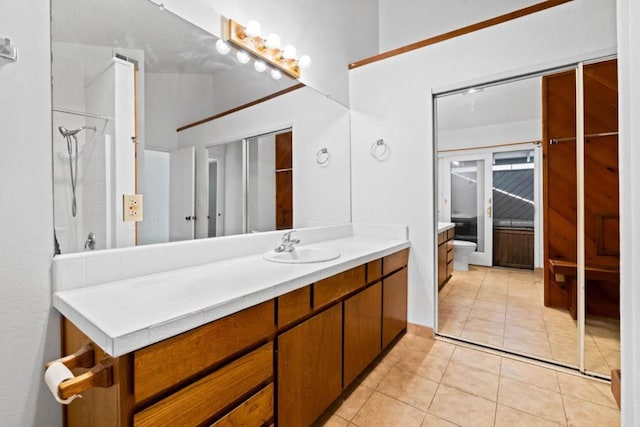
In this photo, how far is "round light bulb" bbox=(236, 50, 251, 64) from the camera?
1794 mm

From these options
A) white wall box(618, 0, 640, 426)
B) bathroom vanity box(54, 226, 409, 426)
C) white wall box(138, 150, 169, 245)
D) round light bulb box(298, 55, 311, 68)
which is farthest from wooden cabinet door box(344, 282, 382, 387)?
round light bulb box(298, 55, 311, 68)

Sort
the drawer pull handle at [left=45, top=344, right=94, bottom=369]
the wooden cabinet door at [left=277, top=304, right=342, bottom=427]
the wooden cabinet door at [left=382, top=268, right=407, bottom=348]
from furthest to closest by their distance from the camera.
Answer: the wooden cabinet door at [left=382, top=268, right=407, bottom=348], the wooden cabinet door at [left=277, top=304, right=342, bottom=427], the drawer pull handle at [left=45, top=344, right=94, bottom=369]

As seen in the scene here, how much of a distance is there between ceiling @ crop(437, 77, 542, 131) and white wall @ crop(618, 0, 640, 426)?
9.65 feet

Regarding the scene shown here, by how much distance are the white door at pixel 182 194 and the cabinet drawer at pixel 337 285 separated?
0.73 m

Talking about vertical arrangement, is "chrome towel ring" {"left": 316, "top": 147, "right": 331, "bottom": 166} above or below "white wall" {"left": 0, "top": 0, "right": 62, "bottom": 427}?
above

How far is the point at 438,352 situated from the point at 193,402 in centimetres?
189

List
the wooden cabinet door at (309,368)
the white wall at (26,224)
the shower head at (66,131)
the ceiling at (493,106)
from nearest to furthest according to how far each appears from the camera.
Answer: the white wall at (26,224) → the shower head at (66,131) → the wooden cabinet door at (309,368) → the ceiling at (493,106)

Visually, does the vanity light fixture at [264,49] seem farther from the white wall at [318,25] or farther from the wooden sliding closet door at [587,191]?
the wooden sliding closet door at [587,191]

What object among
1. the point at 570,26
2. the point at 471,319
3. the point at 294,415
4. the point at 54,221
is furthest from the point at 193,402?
the point at 570,26

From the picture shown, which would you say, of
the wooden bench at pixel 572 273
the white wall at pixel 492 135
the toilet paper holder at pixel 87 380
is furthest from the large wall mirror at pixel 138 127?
the white wall at pixel 492 135

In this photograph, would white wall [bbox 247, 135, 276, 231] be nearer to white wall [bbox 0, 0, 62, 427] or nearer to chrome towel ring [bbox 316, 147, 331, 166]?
chrome towel ring [bbox 316, 147, 331, 166]

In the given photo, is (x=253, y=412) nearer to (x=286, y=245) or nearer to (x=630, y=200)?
(x=286, y=245)

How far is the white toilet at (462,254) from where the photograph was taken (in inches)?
179

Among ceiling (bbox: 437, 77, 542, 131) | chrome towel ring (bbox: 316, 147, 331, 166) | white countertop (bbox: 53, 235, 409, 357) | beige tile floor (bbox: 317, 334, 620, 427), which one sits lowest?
beige tile floor (bbox: 317, 334, 620, 427)
